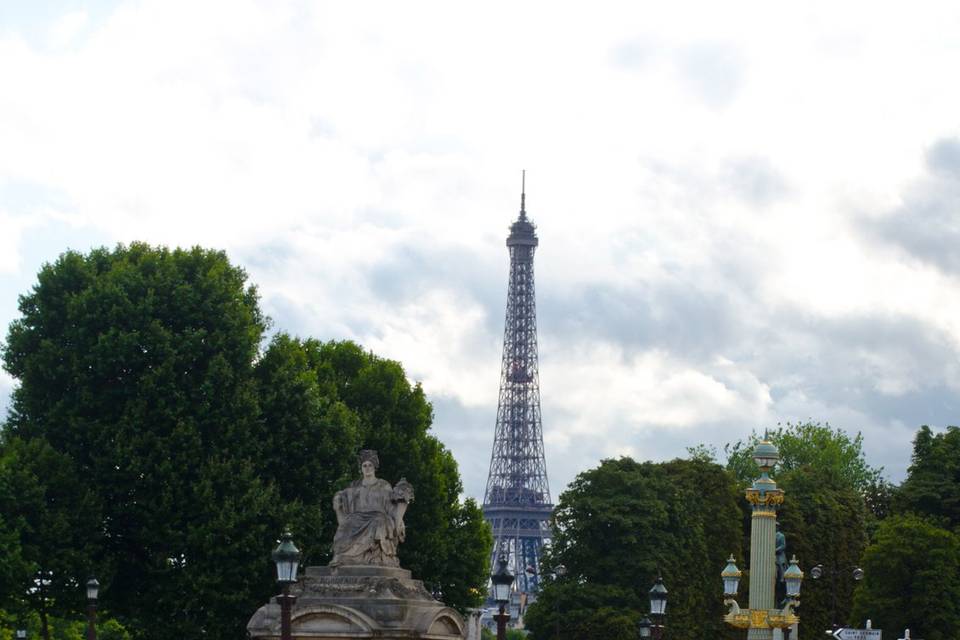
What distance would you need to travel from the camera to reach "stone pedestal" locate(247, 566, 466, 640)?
4419 cm

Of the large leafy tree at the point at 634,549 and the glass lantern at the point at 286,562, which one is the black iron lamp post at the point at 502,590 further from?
the large leafy tree at the point at 634,549

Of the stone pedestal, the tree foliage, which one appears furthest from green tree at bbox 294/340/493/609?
the stone pedestal

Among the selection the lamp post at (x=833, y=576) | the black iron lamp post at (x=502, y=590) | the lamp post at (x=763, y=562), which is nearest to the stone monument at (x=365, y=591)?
the black iron lamp post at (x=502, y=590)

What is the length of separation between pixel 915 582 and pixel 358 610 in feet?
127

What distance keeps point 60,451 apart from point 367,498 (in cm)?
1457

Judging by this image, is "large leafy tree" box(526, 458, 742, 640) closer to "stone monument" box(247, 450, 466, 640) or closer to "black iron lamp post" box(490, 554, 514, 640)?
"stone monument" box(247, 450, 466, 640)

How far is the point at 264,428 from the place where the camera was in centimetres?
5869

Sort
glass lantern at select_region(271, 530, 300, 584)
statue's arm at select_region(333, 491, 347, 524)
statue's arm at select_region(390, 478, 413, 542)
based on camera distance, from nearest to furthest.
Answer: glass lantern at select_region(271, 530, 300, 584)
statue's arm at select_region(390, 478, 413, 542)
statue's arm at select_region(333, 491, 347, 524)

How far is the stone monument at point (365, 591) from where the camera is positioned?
145ft

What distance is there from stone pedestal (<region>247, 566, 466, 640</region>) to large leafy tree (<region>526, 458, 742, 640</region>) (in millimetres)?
35610

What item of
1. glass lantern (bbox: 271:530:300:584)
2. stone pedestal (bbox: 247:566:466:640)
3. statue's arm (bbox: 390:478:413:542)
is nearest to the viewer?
glass lantern (bbox: 271:530:300:584)

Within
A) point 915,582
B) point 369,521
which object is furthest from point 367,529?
point 915,582

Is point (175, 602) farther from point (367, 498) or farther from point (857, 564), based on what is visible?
point (857, 564)

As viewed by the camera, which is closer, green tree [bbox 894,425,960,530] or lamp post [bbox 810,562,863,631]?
lamp post [bbox 810,562,863,631]
